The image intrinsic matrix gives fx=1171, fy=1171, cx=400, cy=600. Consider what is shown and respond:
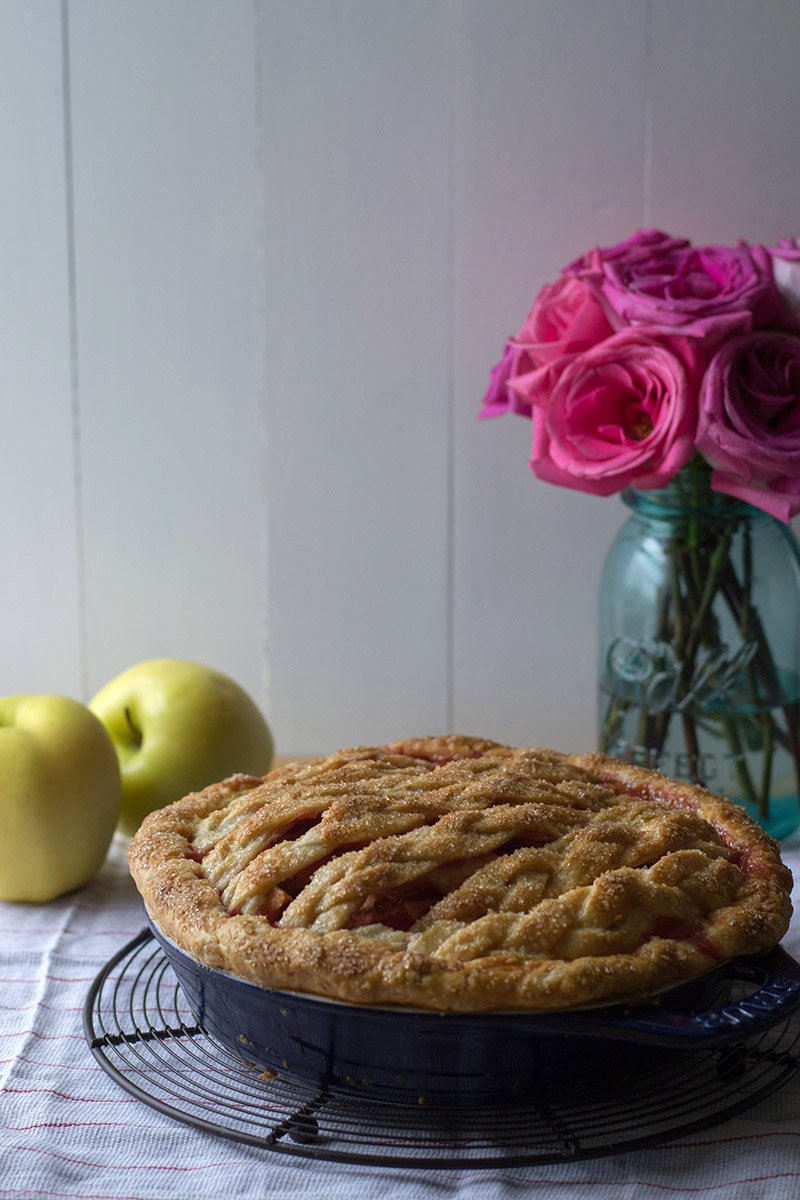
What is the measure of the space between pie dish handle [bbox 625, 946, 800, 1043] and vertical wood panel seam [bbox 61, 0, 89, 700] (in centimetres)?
103

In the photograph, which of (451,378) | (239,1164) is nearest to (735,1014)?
(239,1164)

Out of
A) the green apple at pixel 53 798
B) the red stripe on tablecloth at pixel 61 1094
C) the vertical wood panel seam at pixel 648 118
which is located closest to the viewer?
the red stripe on tablecloth at pixel 61 1094

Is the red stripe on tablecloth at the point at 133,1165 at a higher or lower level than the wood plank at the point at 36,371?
lower

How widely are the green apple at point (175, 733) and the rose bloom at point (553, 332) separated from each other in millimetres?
412

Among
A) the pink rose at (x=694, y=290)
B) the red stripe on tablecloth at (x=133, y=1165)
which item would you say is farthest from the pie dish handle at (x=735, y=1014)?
the pink rose at (x=694, y=290)

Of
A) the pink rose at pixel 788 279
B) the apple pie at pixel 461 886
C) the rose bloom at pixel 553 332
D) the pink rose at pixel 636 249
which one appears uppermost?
the pink rose at pixel 636 249

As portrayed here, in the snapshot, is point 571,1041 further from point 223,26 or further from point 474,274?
point 223,26

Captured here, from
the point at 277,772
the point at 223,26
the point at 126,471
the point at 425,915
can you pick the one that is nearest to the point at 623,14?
the point at 223,26

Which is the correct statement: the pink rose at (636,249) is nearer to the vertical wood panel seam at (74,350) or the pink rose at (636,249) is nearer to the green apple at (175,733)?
the green apple at (175,733)

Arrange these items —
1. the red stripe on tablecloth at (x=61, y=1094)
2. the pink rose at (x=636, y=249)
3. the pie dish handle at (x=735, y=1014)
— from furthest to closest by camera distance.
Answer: the pink rose at (x=636, y=249) → the red stripe on tablecloth at (x=61, y=1094) → the pie dish handle at (x=735, y=1014)

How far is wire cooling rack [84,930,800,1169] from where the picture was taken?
0.66 m

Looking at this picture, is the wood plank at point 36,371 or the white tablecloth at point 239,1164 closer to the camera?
the white tablecloth at point 239,1164

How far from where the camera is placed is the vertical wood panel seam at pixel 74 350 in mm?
1377

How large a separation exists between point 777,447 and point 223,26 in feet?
2.71
